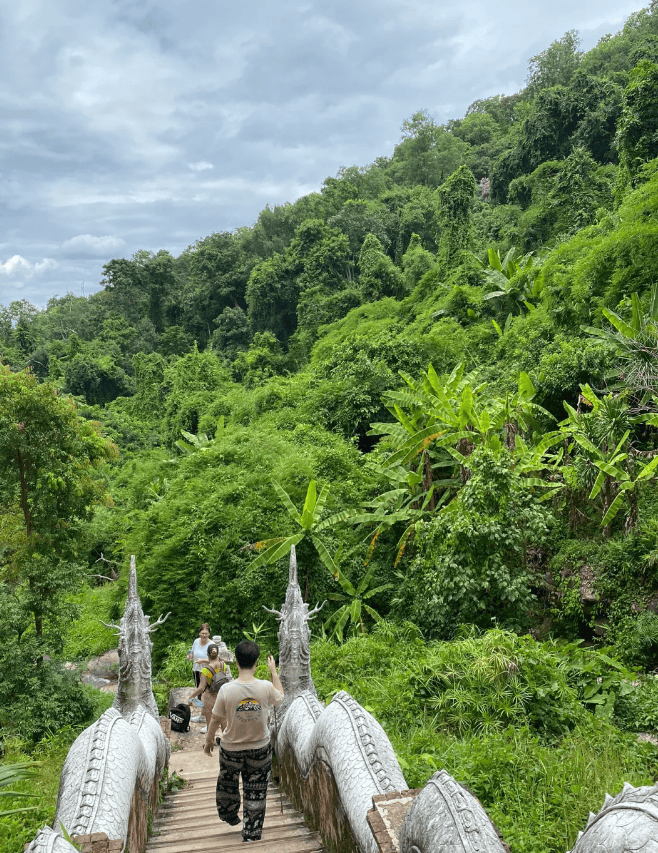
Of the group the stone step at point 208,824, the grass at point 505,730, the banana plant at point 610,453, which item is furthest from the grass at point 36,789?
the banana plant at point 610,453

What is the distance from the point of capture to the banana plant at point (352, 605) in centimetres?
983

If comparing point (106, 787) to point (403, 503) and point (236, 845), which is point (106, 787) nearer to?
point (236, 845)

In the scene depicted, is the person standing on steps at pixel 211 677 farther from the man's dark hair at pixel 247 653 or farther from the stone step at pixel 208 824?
the man's dark hair at pixel 247 653

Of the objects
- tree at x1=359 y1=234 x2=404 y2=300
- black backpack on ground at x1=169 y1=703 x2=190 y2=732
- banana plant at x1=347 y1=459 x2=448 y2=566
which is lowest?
black backpack on ground at x1=169 y1=703 x2=190 y2=732

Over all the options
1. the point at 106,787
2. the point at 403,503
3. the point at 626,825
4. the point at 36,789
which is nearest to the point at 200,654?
the point at 36,789

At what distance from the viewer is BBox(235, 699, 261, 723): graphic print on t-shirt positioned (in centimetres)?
353

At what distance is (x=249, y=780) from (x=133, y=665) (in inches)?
108

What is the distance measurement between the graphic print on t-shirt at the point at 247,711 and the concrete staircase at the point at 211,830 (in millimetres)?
688

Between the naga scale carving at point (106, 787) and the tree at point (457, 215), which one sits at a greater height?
the tree at point (457, 215)

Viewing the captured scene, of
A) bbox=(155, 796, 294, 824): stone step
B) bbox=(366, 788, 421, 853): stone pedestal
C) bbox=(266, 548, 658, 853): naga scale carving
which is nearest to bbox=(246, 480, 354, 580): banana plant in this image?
bbox=(266, 548, 658, 853): naga scale carving

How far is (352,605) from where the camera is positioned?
394 inches

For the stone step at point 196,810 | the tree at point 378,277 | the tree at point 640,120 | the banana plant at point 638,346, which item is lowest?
the stone step at point 196,810

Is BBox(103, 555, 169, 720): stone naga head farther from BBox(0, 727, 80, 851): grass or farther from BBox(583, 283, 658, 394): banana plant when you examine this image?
BBox(583, 283, 658, 394): banana plant

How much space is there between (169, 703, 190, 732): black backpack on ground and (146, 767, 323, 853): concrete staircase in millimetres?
1955
